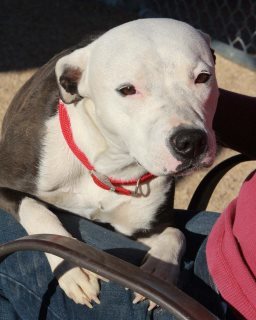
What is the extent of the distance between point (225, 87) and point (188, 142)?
9.64 ft

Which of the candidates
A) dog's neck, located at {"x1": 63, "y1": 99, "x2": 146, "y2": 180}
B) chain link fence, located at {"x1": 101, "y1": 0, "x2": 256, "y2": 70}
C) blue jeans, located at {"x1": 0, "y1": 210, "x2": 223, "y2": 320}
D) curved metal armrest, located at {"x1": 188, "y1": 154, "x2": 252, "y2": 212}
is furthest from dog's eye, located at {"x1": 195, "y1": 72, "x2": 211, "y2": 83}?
chain link fence, located at {"x1": 101, "y1": 0, "x2": 256, "y2": 70}

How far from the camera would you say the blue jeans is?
5.65 feet

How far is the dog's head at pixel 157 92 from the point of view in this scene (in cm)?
186

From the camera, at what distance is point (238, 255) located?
5.55ft

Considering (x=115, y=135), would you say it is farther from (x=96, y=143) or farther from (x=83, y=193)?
(x=83, y=193)

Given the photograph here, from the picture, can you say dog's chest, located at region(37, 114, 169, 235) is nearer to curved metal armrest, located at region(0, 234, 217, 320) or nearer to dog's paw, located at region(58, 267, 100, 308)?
dog's paw, located at region(58, 267, 100, 308)

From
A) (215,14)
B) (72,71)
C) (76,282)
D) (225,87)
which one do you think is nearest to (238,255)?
(76,282)

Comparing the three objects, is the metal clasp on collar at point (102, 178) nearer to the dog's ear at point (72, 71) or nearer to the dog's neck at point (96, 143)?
the dog's neck at point (96, 143)

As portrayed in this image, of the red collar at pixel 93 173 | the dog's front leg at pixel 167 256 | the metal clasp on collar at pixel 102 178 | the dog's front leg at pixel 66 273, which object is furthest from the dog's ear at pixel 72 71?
the dog's front leg at pixel 167 256

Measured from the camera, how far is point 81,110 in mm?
2213

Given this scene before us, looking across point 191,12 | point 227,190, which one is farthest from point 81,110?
point 191,12

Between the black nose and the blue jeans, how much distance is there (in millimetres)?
306

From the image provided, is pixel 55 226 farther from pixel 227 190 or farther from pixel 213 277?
pixel 227 190

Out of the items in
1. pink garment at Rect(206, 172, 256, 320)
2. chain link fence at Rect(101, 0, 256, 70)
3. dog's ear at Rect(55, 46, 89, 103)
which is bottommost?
chain link fence at Rect(101, 0, 256, 70)
